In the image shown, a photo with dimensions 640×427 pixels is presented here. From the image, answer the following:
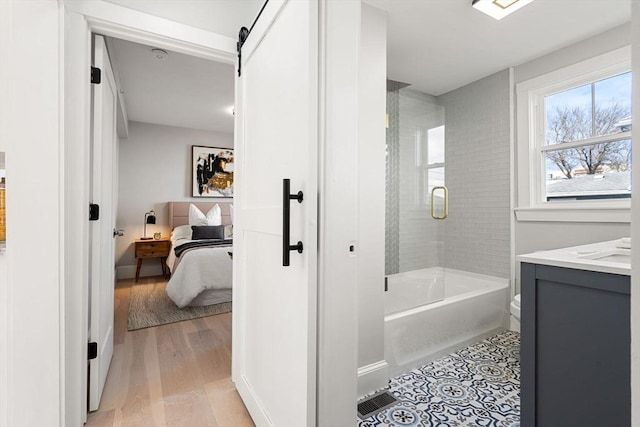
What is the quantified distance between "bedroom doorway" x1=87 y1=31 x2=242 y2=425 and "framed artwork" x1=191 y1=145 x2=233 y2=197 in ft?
0.35

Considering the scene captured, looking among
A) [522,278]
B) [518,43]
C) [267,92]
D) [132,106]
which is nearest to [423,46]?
[518,43]

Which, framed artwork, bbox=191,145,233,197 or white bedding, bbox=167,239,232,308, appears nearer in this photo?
white bedding, bbox=167,239,232,308

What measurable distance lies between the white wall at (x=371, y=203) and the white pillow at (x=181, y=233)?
3.60 m

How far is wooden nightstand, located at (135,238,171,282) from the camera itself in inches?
182

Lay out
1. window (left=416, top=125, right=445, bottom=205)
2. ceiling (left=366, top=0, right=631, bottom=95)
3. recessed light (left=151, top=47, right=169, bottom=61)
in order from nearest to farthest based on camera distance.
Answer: ceiling (left=366, top=0, right=631, bottom=95) → recessed light (left=151, top=47, right=169, bottom=61) → window (left=416, top=125, right=445, bottom=205)

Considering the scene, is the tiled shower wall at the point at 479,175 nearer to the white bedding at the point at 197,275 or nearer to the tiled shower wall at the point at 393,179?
the tiled shower wall at the point at 393,179

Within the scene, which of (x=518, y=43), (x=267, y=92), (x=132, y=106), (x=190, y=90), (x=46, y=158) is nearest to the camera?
(x=46, y=158)

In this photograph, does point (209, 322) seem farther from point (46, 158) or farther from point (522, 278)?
point (522, 278)

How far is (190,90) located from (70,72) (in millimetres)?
2356

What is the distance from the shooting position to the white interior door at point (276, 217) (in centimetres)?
109

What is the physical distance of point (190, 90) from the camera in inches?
144

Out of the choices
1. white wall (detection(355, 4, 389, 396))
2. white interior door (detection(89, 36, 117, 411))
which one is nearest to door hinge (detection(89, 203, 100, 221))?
white interior door (detection(89, 36, 117, 411))

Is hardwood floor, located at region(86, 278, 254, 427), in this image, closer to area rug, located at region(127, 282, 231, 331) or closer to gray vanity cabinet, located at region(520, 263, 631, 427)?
area rug, located at region(127, 282, 231, 331)

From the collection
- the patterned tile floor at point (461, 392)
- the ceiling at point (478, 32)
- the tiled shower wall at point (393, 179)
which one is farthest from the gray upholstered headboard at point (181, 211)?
the patterned tile floor at point (461, 392)
